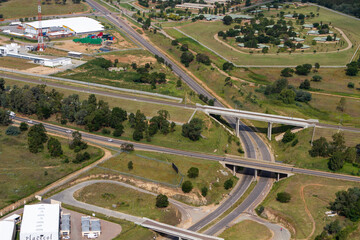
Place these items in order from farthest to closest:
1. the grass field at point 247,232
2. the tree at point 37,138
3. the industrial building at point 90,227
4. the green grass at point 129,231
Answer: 1. the tree at point 37,138
2. the grass field at point 247,232
3. the green grass at point 129,231
4. the industrial building at point 90,227

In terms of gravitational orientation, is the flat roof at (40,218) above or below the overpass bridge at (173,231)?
above

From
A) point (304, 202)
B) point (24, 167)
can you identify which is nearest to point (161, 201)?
point (304, 202)

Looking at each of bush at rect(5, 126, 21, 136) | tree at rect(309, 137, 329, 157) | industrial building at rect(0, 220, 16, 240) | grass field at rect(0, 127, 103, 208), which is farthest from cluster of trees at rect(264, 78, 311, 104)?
industrial building at rect(0, 220, 16, 240)

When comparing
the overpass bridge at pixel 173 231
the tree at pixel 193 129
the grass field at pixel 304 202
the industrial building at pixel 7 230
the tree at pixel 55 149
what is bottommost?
the overpass bridge at pixel 173 231

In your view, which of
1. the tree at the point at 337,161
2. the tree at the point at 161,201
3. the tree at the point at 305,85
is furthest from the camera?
the tree at the point at 305,85

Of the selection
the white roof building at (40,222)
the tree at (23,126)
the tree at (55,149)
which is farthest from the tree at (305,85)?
the white roof building at (40,222)

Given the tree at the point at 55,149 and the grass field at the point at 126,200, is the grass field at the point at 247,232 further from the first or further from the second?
the tree at the point at 55,149
